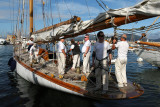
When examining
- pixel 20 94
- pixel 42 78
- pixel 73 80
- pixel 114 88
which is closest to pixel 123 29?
pixel 114 88

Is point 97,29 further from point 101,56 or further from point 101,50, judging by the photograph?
point 101,56

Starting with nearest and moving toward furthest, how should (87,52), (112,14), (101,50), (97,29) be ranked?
(101,50) → (112,14) → (97,29) → (87,52)

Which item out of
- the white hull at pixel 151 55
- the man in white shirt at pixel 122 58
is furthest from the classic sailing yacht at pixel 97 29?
the white hull at pixel 151 55

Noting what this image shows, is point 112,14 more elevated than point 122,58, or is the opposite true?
point 112,14

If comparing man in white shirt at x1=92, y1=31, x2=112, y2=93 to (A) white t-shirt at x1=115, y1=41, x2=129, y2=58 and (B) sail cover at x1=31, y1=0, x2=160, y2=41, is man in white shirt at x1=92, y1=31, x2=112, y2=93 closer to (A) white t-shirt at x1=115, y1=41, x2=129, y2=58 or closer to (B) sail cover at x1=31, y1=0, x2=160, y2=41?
(A) white t-shirt at x1=115, y1=41, x2=129, y2=58

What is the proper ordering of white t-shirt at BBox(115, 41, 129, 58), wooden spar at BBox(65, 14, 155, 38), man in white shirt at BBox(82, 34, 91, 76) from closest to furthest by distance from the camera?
wooden spar at BBox(65, 14, 155, 38), white t-shirt at BBox(115, 41, 129, 58), man in white shirt at BBox(82, 34, 91, 76)

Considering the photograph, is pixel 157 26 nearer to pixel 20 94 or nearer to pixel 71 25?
pixel 71 25

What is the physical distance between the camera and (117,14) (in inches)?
165

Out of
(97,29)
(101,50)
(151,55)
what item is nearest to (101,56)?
(101,50)

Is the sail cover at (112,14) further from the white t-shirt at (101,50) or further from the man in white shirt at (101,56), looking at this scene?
the white t-shirt at (101,50)

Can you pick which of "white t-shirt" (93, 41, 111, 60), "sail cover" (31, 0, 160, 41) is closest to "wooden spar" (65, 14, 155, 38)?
"sail cover" (31, 0, 160, 41)

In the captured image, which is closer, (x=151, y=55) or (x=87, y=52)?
(x=87, y=52)

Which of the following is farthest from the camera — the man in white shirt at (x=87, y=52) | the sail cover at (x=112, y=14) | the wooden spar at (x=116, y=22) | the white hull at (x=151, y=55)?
the white hull at (x=151, y=55)

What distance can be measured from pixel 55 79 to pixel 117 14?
11.2 ft
